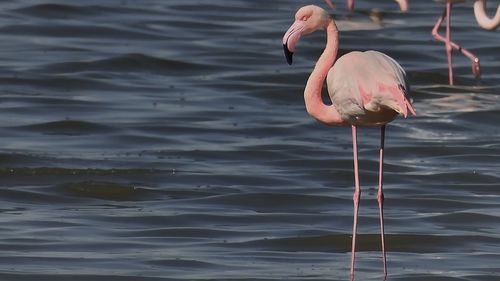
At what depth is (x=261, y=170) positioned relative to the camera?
11.2 meters

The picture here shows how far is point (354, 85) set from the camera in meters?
7.82

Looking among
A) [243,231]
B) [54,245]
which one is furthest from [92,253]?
[243,231]

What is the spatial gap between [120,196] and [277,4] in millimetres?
10011

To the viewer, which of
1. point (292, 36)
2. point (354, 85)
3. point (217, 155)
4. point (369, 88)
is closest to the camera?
point (369, 88)

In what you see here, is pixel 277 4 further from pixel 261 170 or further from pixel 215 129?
pixel 261 170

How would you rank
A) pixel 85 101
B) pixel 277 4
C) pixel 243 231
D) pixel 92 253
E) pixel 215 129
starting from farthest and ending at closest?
pixel 277 4 < pixel 85 101 < pixel 215 129 < pixel 243 231 < pixel 92 253

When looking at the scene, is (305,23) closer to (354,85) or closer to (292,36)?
(292,36)

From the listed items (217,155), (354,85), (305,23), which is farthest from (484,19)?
(354,85)

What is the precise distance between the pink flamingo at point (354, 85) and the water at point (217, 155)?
77 cm

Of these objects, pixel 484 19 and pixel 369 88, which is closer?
pixel 369 88

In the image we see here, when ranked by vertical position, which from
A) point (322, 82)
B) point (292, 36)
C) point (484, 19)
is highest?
point (292, 36)

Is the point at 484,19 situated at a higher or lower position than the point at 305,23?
lower

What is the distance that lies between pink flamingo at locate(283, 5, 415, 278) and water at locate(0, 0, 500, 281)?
77cm

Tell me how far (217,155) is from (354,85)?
3.96 metres
